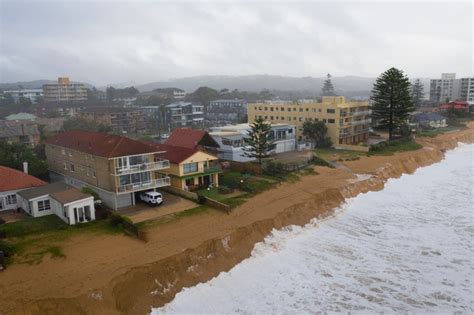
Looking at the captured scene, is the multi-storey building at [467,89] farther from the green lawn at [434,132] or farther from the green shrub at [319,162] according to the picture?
the green shrub at [319,162]

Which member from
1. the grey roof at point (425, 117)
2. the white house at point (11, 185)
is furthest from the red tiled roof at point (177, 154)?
the grey roof at point (425, 117)

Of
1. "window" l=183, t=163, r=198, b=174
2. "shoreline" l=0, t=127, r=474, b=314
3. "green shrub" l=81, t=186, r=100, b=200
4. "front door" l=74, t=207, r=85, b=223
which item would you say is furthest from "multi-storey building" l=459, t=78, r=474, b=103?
"front door" l=74, t=207, r=85, b=223

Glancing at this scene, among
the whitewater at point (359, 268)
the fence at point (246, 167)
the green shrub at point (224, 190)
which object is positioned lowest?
the whitewater at point (359, 268)

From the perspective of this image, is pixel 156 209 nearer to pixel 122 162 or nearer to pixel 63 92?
pixel 122 162

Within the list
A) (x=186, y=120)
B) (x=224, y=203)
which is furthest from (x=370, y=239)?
(x=186, y=120)

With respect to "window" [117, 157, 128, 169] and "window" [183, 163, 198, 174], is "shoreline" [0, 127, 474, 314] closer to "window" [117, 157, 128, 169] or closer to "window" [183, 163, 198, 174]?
"window" [117, 157, 128, 169]

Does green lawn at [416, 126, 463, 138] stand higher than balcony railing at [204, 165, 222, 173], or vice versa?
balcony railing at [204, 165, 222, 173]

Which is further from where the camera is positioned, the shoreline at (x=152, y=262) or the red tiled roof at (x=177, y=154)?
the red tiled roof at (x=177, y=154)
